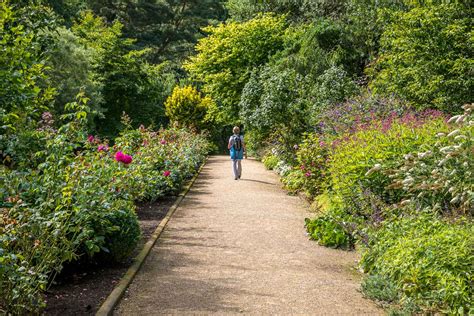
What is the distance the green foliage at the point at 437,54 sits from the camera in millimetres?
13797

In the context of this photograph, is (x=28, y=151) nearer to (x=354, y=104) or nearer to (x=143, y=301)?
(x=143, y=301)

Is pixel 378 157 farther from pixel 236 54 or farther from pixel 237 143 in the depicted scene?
pixel 236 54

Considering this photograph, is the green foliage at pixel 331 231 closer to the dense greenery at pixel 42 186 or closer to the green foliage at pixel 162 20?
the dense greenery at pixel 42 186

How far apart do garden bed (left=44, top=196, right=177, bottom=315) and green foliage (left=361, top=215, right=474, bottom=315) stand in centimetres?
288

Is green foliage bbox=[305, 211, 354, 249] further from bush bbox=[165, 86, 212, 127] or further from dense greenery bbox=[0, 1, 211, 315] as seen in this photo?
bush bbox=[165, 86, 212, 127]

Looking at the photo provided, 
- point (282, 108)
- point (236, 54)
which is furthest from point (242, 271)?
point (236, 54)

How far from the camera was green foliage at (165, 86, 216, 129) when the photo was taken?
31984 mm

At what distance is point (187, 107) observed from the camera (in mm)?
32188

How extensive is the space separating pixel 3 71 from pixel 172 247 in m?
3.66

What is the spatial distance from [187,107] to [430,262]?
27.9 metres

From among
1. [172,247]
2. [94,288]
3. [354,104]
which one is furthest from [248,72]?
[94,288]

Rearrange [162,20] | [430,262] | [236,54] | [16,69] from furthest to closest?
1. [162,20]
2. [236,54]
3. [16,69]
4. [430,262]

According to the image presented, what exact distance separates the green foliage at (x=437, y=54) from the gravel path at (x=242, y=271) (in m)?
5.88

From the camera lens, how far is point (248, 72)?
28.6 metres
